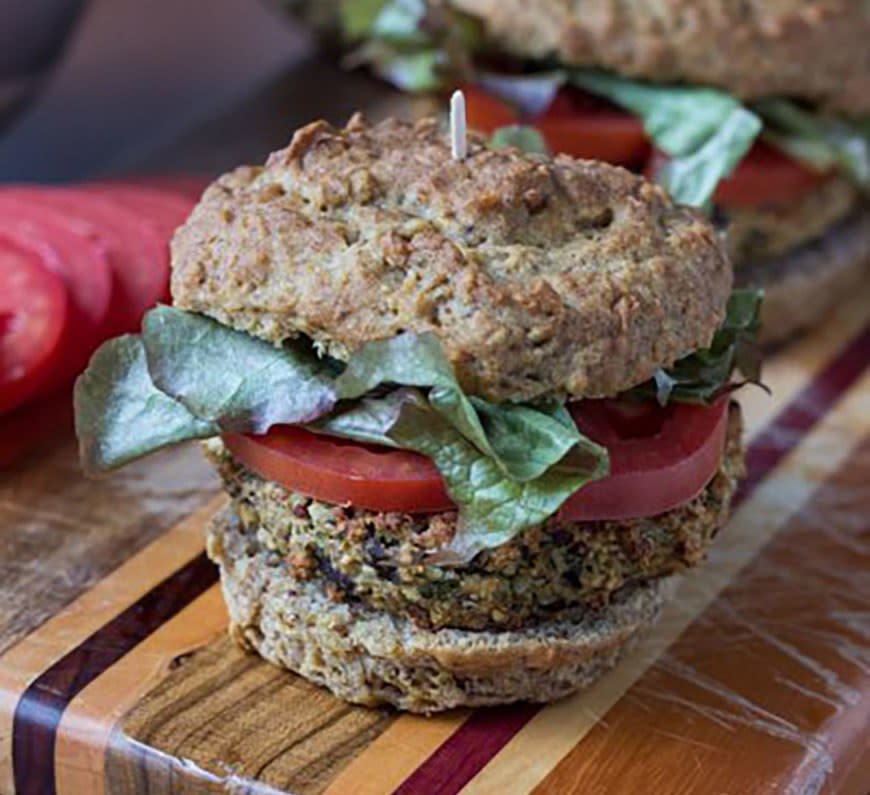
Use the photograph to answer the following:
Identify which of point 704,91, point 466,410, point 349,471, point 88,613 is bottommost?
point 88,613

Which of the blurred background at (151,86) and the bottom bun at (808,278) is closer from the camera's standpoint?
the bottom bun at (808,278)

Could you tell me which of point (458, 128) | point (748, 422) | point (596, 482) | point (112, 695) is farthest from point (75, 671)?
point (748, 422)

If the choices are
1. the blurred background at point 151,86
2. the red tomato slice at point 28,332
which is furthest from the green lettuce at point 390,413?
the blurred background at point 151,86

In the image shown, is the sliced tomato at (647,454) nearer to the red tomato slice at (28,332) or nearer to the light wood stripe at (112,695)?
the light wood stripe at (112,695)

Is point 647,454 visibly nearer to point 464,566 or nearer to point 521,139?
point 464,566

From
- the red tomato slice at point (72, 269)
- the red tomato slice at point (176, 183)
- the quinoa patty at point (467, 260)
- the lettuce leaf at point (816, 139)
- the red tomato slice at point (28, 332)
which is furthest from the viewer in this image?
the red tomato slice at point (176, 183)

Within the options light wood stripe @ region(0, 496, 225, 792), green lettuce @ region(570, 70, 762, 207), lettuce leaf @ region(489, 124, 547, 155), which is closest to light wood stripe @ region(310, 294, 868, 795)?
green lettuce @ region(570, 70, 762, 207)
